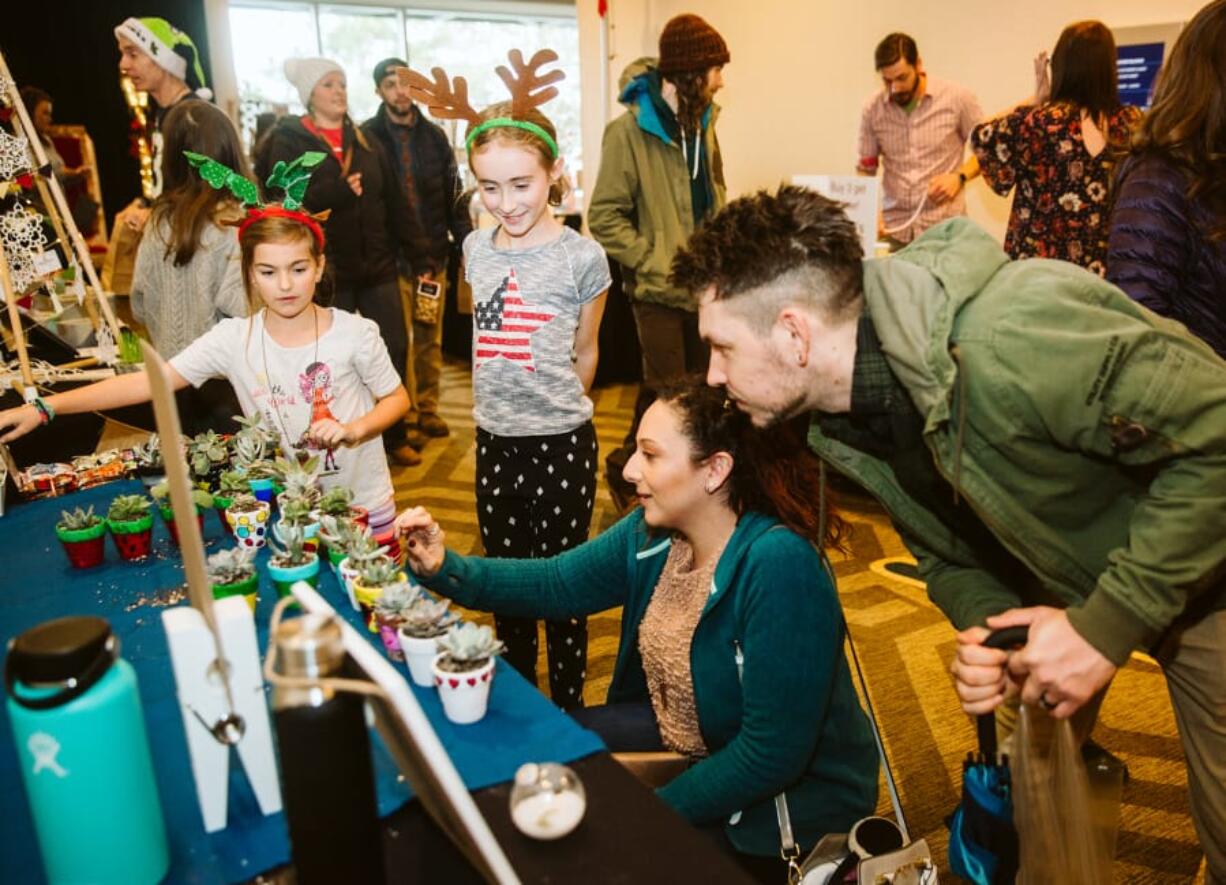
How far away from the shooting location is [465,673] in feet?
3.44

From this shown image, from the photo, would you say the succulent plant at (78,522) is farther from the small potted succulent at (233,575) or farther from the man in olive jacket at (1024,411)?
the man in olive jacket at (1024,411)

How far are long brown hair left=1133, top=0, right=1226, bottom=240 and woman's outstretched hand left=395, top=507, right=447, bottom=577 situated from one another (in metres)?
1.38

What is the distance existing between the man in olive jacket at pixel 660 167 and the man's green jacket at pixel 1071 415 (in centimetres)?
199

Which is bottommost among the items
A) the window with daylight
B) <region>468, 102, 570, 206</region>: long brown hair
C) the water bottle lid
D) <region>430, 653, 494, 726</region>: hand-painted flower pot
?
<region>430, 653, 494, 726</region>: hand-painted flower pot

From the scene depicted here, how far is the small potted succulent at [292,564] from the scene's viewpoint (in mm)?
1349

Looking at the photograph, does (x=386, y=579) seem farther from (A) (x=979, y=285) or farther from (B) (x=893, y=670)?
(B) (x=893, y=670)

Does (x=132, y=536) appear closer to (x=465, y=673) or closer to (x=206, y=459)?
(x=206, y=459)

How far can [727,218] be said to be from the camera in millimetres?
1284

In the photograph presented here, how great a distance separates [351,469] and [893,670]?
160 cm

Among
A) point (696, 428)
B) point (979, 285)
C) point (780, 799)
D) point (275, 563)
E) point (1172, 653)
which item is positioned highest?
point (979, 285)

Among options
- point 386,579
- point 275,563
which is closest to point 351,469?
point 275,563

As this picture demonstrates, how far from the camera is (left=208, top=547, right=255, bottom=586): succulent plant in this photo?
1.28 metres

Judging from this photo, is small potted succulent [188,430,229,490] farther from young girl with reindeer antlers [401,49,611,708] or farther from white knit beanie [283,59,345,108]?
white knit beanie [283,59,345,108]

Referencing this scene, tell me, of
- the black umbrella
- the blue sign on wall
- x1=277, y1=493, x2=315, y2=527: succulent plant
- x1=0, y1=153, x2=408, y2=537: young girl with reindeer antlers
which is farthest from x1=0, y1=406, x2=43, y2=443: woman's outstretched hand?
the blue sign on wall
